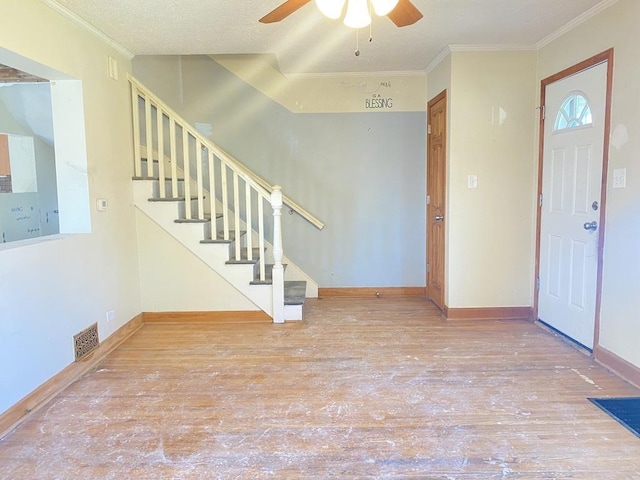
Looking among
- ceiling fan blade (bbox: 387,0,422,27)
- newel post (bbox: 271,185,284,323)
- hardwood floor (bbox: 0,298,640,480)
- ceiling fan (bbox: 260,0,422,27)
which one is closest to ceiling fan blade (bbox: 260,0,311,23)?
ceiling fan (bbox: 260,0,422,27)

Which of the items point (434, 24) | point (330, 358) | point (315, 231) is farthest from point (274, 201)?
point (434, 24)

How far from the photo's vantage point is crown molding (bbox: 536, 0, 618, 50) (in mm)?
2682

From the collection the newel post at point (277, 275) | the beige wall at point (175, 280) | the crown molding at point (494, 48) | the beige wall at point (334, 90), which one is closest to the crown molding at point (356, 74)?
the beige wall at point (334, 90)

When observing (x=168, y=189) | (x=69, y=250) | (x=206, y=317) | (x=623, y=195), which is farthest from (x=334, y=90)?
(x=69, y=250)

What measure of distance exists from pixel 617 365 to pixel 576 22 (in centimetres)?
247

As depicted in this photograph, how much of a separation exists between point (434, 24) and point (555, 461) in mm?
2919

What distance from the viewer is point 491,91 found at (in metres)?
3.59

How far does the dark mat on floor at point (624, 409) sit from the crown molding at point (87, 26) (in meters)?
4.10

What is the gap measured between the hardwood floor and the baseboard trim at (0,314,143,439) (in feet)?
0.19

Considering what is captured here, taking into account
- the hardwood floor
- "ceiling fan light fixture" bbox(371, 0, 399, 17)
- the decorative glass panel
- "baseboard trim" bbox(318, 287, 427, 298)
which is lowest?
the hardwood floor

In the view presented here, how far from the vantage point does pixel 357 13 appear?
187 centimetres

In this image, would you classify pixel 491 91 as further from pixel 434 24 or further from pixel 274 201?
pixel 274 201

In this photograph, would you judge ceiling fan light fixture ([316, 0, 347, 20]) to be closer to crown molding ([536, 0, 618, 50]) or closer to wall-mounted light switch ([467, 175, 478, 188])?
crown molding ([536, 0, 618, 50])

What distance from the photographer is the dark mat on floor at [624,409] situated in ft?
6.77
